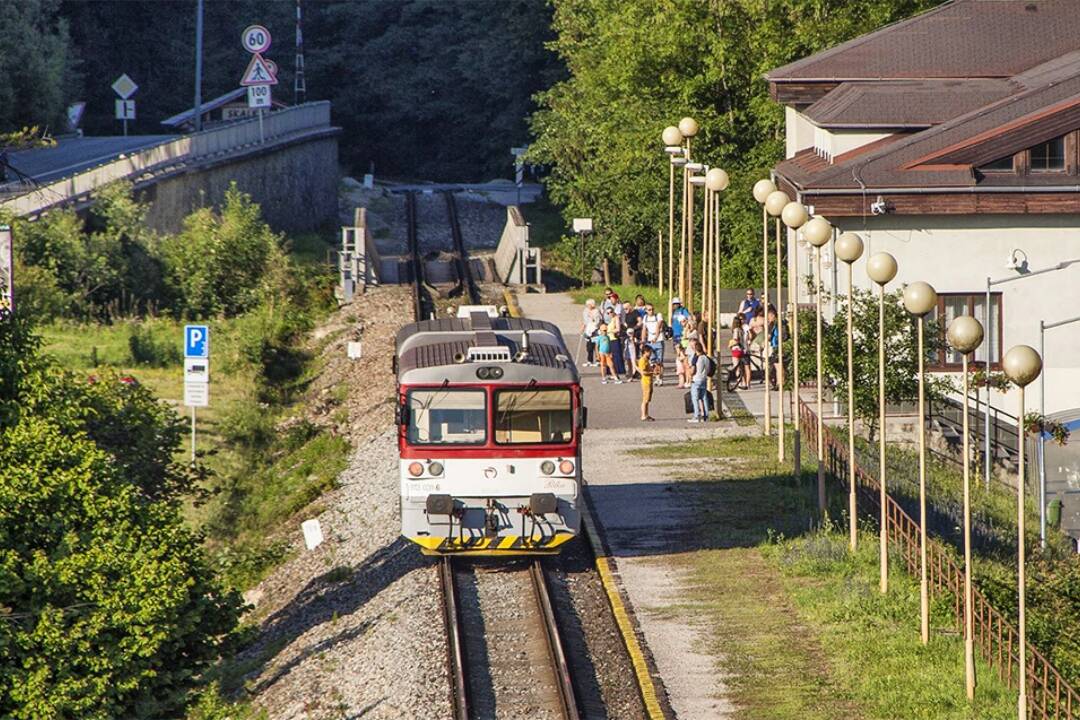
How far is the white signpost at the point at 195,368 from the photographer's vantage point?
29969 mm

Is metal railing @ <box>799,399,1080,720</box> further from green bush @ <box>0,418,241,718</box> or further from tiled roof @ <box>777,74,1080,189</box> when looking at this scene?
tiled roof @ <box>777,74,1080,189</box>

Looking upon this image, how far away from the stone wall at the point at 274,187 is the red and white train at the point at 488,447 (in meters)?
31.8

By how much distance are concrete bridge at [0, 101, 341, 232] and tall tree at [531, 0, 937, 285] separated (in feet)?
42.8

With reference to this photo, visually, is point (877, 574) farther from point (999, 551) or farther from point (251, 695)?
point (251, 695)

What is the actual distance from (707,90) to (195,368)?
2227cm

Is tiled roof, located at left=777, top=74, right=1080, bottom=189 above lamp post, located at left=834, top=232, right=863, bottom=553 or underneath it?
above

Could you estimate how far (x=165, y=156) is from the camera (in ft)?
178

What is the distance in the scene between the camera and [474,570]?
22.7 m

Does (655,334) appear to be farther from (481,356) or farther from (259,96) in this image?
(259,96)

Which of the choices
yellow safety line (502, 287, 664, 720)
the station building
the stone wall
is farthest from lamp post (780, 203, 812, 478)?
the stone wall

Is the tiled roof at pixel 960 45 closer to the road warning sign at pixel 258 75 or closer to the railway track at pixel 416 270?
the railway track at pixel 416 270

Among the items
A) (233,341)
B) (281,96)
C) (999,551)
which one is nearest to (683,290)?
(233,341)

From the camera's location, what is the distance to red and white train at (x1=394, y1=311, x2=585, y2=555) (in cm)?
2120

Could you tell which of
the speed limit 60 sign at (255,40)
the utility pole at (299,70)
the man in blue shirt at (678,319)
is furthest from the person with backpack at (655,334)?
the utility pole at (299,70)
